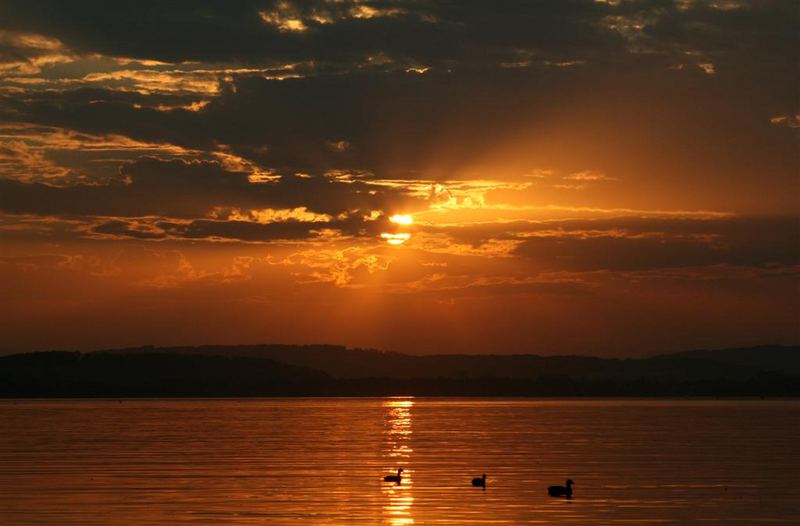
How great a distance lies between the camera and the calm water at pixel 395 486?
4134 centimetres

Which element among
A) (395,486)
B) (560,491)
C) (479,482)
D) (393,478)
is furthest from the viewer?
(393,478)

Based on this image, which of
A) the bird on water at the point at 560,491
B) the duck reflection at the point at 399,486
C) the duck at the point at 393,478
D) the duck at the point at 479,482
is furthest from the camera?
the duck at the point at 393,478

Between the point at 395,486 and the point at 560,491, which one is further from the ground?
the point at 395,486

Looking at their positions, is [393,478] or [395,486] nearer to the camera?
[395,486]

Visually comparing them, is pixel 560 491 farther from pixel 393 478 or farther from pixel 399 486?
pixel 393 478

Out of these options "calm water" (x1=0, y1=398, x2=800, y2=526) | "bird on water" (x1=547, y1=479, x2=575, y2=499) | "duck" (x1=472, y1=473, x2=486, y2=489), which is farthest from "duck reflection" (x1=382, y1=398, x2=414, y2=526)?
"bird on water" (x1=547, y1=479, x2=575, y2=499)

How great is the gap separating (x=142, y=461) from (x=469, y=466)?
17140 mm

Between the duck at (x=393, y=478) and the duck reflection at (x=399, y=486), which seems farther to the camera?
the duck at (x=393, y=478)

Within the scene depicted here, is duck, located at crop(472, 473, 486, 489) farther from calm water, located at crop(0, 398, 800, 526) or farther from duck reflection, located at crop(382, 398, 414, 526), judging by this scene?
duck reflection, located at crop(382, 398, 414, 526)

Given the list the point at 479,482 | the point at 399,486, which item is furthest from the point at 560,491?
the point at 399,486

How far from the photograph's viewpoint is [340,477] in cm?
5534

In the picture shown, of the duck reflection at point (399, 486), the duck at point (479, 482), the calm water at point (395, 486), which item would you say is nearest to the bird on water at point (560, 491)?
the calm water at point (395, 486)

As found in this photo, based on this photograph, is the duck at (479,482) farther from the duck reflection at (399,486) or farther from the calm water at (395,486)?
the duck reflection at (399,486)

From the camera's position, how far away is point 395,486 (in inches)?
1993
